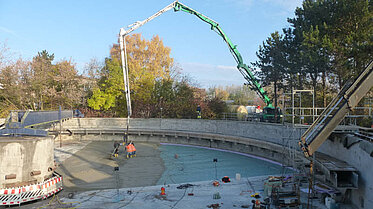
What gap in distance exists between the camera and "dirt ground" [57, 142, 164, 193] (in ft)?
48.1

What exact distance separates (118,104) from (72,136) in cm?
884

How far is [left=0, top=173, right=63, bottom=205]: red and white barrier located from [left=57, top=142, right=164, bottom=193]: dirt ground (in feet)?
3.92

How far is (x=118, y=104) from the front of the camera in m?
40.2

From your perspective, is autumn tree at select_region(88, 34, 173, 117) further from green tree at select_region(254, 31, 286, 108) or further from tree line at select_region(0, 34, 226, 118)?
green tree at select_region(254, 31, 286, 108)

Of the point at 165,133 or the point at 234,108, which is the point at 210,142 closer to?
the point at 165,133

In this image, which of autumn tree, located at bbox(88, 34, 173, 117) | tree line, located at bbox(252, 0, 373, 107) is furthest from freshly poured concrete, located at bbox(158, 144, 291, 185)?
autumn tree, located at bbox(88, 34, 173, 117)

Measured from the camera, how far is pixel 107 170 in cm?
1772

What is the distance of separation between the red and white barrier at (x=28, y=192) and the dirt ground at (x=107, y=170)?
1.19 m

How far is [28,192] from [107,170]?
6.27 meters

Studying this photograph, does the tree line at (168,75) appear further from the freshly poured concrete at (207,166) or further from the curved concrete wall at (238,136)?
the freshly poured concrete at (207,166)

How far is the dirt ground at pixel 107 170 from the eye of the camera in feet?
48.1

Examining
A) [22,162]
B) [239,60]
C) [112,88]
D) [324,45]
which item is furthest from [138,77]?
[22,162]

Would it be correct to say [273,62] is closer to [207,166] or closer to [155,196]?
[207,166]

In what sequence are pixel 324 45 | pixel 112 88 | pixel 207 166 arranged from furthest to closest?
pixel 112 88, pixel 324 45, pixel 207 166
